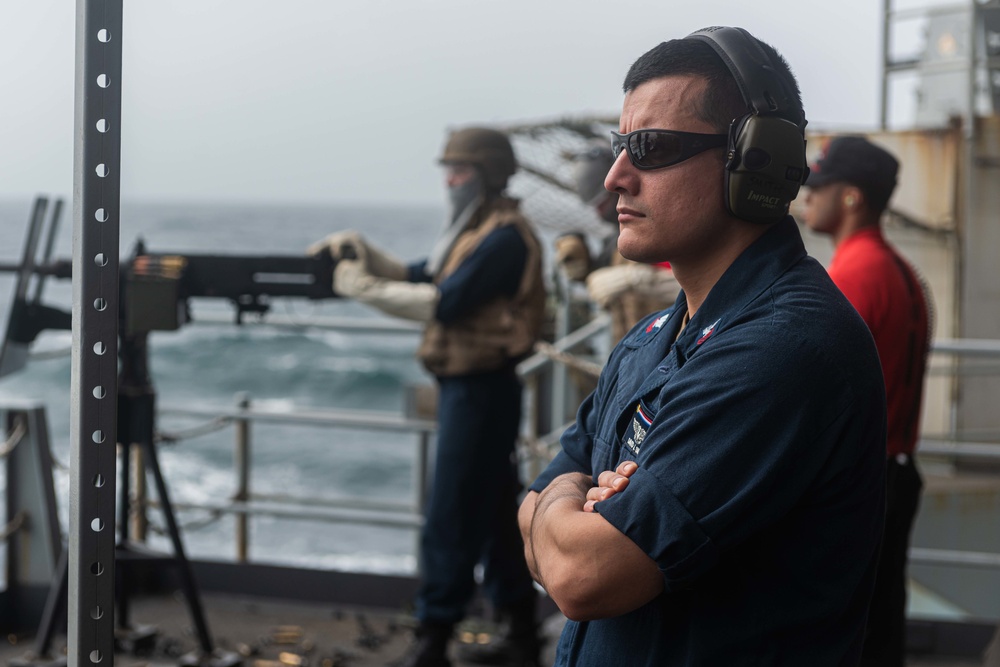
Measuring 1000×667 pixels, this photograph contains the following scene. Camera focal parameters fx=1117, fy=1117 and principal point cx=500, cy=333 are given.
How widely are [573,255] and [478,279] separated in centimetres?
34

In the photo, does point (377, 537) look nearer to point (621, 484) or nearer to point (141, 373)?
point (141, 373)

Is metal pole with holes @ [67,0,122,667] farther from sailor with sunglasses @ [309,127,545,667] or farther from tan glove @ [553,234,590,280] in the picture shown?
tan glove @ [553,234,590,280]

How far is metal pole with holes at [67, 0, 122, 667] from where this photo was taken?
1.35 m

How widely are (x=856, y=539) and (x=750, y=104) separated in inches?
21.8

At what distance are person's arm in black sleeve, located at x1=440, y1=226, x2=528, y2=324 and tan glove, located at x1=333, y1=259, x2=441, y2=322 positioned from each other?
4cm

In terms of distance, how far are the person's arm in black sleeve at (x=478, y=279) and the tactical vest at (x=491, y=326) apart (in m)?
0.03

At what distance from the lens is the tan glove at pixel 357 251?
390 centimetres

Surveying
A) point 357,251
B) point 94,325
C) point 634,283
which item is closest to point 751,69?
point 94,325

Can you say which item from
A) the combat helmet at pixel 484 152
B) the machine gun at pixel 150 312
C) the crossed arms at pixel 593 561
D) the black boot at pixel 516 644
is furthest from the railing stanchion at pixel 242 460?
the crossed arms at pixel 593 561

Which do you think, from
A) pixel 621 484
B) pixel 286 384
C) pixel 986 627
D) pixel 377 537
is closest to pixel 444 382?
pixel 986 627

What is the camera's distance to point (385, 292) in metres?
3.83

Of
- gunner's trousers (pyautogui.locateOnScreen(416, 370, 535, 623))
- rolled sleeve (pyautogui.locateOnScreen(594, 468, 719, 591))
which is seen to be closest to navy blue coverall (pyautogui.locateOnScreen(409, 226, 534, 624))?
gunner's trousers (pyautogui.locateOnScreen(416, 370, 535, 623))

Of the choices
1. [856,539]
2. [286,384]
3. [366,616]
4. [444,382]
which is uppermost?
[856,539]

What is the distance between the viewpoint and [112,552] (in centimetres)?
140
